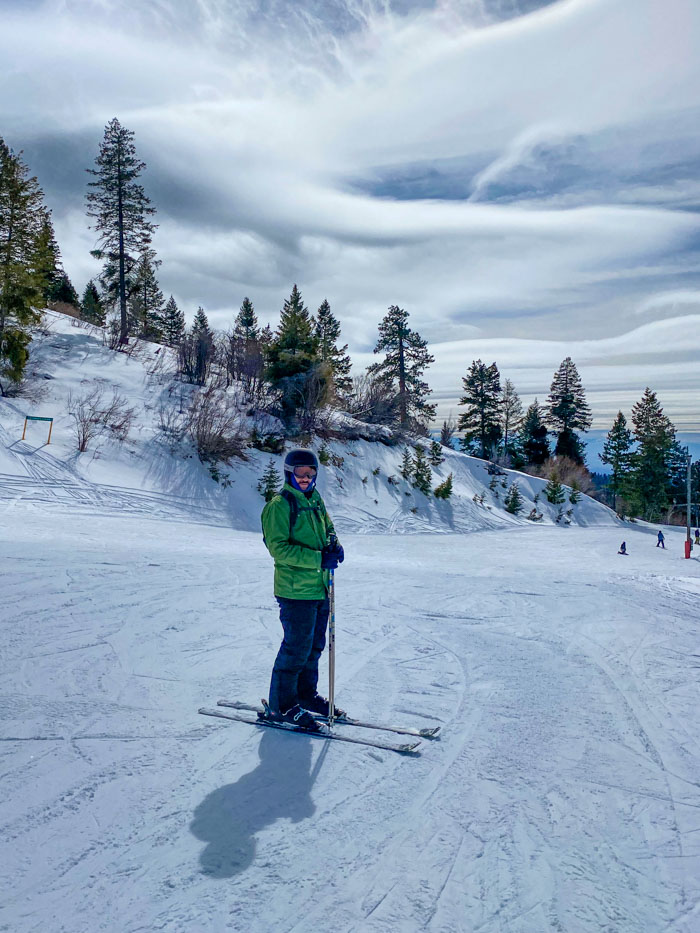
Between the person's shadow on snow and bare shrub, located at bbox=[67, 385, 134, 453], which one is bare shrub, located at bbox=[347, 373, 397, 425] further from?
the person's shadow on snow

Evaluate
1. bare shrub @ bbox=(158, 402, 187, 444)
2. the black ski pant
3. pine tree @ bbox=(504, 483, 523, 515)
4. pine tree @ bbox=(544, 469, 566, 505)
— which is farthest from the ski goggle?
pine tree @ bbox=(544, 469, 566, 505)

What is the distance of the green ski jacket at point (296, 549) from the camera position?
392 centimetres

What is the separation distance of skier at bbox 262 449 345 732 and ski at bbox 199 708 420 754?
0.12 feet

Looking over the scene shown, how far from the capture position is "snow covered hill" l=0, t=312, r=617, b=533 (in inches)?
659

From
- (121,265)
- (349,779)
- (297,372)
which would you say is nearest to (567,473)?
(297,372)

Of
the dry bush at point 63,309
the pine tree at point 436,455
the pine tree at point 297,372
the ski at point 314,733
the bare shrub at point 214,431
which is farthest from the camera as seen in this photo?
the dry bush at point 63,309

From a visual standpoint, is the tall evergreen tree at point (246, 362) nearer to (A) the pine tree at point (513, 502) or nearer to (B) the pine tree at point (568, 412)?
(A) the pine tree at point (513, 502)

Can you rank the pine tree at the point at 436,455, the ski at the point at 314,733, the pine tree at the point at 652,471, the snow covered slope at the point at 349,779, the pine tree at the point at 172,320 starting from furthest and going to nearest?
1. the pine tree at the point at 172,320
2. the pine tree at the point at 652,471
3. the pine tree at the point at 436,455
4. the ski at the point at 314,733
5. the snow covered slope at the point at 349,779

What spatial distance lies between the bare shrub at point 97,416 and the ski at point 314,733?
16297 millimetres

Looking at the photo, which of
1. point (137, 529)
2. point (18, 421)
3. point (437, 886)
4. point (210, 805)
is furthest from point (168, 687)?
point (18, 421)

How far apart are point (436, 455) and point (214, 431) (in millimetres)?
13823

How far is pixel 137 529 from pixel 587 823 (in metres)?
12.1

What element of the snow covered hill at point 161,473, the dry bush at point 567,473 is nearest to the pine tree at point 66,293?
the snow covered hill at point 161,473

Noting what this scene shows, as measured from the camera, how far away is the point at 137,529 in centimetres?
1334
